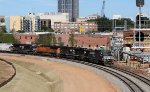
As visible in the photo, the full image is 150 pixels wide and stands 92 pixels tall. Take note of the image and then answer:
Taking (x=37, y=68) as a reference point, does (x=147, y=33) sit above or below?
above

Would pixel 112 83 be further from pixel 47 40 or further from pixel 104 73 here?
pixel 47 40

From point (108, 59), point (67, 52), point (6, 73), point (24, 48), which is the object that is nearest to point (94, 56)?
point (108, 59)

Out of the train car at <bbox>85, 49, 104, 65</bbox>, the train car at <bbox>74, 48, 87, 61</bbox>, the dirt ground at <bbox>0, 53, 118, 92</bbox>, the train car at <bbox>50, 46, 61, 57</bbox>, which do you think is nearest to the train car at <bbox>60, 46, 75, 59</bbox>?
the train car at <bbox>50, 46, 61, 57</bbox>

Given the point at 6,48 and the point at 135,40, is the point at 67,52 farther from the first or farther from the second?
the point at 6,48

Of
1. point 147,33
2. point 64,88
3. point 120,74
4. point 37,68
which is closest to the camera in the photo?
point 64,88

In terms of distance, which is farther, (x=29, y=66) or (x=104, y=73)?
(x=29, y=66)

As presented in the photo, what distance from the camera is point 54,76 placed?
2438 inches

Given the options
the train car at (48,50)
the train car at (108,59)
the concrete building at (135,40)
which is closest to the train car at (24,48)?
the train car at (48,50)

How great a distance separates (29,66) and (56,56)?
1301 cm

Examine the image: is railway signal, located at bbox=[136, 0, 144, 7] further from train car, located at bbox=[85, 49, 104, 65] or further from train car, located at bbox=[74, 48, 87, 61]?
train car, located at bbox=[85, 49, 104, 65]

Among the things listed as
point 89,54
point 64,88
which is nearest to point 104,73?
point 64,88

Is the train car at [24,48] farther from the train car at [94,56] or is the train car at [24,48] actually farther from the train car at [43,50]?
the train car at [94,56]

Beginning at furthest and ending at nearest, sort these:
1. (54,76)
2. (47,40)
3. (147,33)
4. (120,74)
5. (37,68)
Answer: (47,40), (147,33), (37,68), (54,76), (120,74)

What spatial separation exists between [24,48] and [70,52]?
76.9 feet
